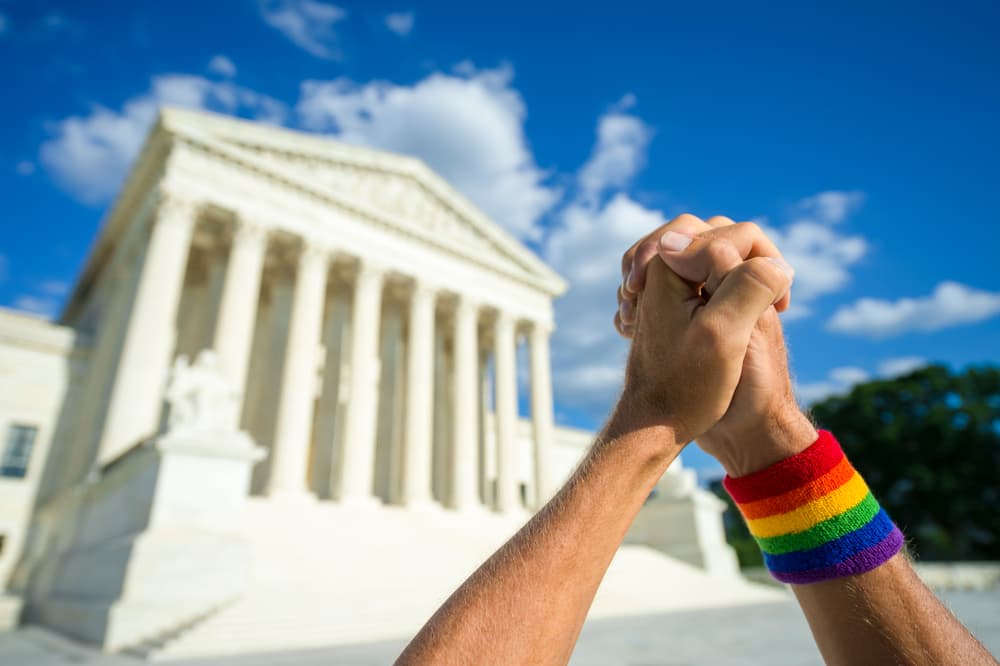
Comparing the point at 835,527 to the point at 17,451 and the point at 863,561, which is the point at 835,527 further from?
the point at 17,451

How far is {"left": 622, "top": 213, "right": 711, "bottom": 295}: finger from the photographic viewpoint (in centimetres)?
183

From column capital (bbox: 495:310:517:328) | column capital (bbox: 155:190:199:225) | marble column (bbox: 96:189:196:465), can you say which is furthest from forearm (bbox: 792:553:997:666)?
column capital (bbox: 495:310:517:328)

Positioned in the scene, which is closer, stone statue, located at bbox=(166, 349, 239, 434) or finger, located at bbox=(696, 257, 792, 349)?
finger, located at bbox=(696, 257, 792, 349)

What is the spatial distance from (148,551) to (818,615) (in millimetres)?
16953

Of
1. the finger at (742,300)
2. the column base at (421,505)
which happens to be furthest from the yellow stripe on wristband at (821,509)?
the column base at (421,505)

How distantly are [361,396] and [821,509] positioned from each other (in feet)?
107

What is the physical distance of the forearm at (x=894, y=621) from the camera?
1809mm

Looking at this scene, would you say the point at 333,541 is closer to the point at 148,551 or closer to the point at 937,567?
the point at 148,551

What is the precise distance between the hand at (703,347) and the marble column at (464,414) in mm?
35267

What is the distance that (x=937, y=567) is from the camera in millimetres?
37125

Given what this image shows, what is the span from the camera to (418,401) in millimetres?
36000

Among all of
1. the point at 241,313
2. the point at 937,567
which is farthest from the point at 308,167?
the point at 937,567

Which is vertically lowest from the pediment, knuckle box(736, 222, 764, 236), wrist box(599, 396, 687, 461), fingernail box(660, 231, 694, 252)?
wrist box(599, 396, 687, 461)

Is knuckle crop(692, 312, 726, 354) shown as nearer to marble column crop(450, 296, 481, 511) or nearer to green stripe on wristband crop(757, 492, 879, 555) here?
green stripe on wristband crop(757, 492, 879, 555)
